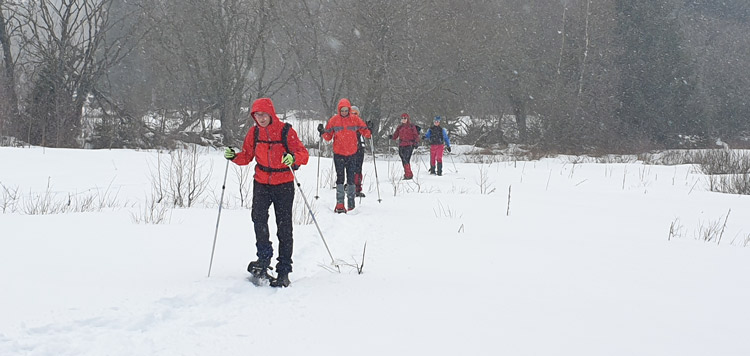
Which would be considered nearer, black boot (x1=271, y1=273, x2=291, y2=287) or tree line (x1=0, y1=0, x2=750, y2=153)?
black boot (x1=271, y1=273, x2=291, y2=287)

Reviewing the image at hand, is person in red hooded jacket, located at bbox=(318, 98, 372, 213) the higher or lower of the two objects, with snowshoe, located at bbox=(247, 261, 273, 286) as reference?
higher

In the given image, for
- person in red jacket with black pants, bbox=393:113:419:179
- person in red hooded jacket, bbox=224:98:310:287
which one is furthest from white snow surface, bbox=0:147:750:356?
person in red jacket with black pants, bbox=393:113:419:179

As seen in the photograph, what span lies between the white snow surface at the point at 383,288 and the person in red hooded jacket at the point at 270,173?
306 mm

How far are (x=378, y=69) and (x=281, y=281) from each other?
75.8 feet

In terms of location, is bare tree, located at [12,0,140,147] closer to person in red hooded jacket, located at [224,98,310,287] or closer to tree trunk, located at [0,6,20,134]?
tree trunk, located at [0,6,20,134]

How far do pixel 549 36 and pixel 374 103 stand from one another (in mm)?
12429

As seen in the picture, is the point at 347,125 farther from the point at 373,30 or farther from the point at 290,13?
the point at 290,13

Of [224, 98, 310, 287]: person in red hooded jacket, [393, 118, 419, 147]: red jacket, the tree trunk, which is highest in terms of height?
the tree trunk

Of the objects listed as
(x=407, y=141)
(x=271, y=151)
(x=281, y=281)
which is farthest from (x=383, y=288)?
(x=407, y=141)

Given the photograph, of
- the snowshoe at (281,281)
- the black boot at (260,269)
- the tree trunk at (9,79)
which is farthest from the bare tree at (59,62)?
the snowshoe at (281,281)

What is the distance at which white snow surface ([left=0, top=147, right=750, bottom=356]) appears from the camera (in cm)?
321

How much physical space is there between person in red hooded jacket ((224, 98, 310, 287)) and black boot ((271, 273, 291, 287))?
29mm

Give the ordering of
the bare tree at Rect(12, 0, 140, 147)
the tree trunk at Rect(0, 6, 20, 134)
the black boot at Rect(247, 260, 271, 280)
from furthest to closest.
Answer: the bare tree at Rect(12, 0, 140, 147)
the tree trunk at Rect(0, 6, 20, 134)
the black boot at Rect(247, 260, 271, 280)

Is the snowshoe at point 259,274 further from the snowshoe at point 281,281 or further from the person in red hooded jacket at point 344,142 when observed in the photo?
the person in red hooded jacket at point 344,142
